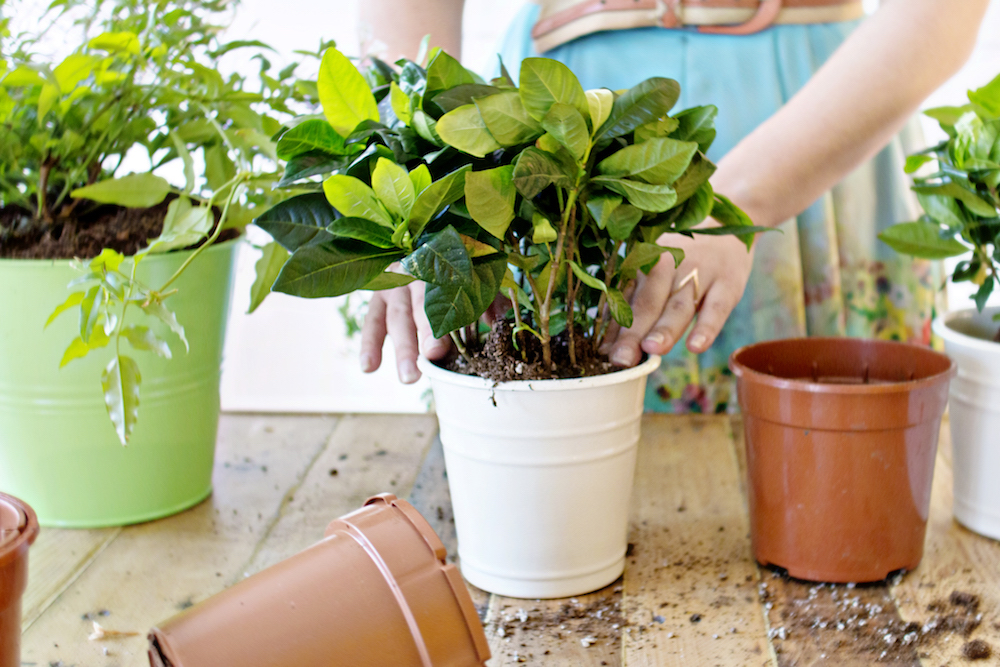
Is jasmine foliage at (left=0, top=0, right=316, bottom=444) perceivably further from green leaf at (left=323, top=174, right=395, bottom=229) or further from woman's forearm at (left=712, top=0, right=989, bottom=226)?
woman's forearm at (left=712, top=0, right=989, bottom=226)

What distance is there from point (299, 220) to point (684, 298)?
31cm

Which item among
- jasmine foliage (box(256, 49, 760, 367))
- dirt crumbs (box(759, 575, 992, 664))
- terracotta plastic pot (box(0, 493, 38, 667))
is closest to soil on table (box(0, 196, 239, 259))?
jasmine foliage (box(256, 49, 760, 367))

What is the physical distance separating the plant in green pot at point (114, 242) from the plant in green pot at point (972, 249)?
54 centimetres

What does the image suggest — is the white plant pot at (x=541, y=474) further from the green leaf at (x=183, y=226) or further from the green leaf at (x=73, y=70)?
the green leaf at (x=73, y=70)

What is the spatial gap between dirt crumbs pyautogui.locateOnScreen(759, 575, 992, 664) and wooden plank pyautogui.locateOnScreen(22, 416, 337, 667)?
40 centimetres

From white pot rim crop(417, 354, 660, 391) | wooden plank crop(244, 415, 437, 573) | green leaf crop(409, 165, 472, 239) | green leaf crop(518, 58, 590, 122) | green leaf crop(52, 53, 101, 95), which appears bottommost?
wooden plank crop(244, 415, 437, 573)

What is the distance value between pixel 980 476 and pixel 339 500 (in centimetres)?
54

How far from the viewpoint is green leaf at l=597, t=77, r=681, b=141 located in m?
0.51

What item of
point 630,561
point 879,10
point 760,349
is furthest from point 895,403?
point 879,10

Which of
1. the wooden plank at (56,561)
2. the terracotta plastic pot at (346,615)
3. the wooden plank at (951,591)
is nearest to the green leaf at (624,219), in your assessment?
the terracotta plastic pot at (346,615)

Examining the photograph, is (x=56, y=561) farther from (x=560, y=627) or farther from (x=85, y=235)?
(x=560, y=627)

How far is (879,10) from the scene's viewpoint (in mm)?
834

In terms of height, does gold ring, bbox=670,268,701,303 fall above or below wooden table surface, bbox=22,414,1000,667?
above

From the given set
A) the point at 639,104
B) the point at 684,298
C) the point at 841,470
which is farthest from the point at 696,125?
the point at 841,470
